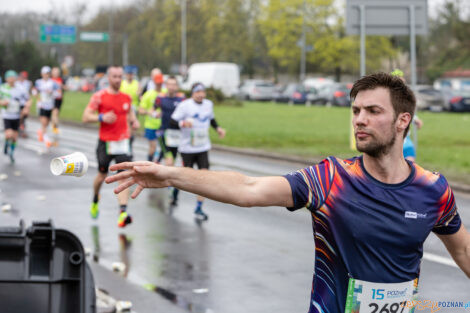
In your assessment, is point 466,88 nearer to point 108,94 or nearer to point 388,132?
point 108,94

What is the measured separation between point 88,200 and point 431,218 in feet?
34.6

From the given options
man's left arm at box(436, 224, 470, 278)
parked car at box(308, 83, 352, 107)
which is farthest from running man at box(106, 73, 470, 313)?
parked car at box(308, 83, 352, 107)

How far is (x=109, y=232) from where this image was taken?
10961 mm

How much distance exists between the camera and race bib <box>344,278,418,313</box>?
3.58 meters

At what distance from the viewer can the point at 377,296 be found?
11.8 ft

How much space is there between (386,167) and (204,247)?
6499 mm

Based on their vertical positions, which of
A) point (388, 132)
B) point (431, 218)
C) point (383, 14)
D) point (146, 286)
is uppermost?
point (383, 14)

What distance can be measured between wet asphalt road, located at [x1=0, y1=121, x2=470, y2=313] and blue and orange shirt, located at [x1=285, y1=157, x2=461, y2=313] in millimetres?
3655

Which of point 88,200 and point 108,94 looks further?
point 88,200

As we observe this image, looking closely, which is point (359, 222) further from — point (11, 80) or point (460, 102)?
point (460, 102)

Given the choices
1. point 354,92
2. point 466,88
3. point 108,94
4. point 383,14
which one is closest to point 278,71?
point 466,88

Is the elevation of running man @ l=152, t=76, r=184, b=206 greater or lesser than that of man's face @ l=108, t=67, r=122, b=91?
lesser

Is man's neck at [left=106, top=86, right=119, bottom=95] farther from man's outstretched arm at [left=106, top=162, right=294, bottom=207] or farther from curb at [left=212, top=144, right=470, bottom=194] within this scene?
man's outstretched arm at [left=106, top=162, right=294, bottom=207]

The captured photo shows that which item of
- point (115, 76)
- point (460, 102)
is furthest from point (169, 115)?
point (460, 102)
